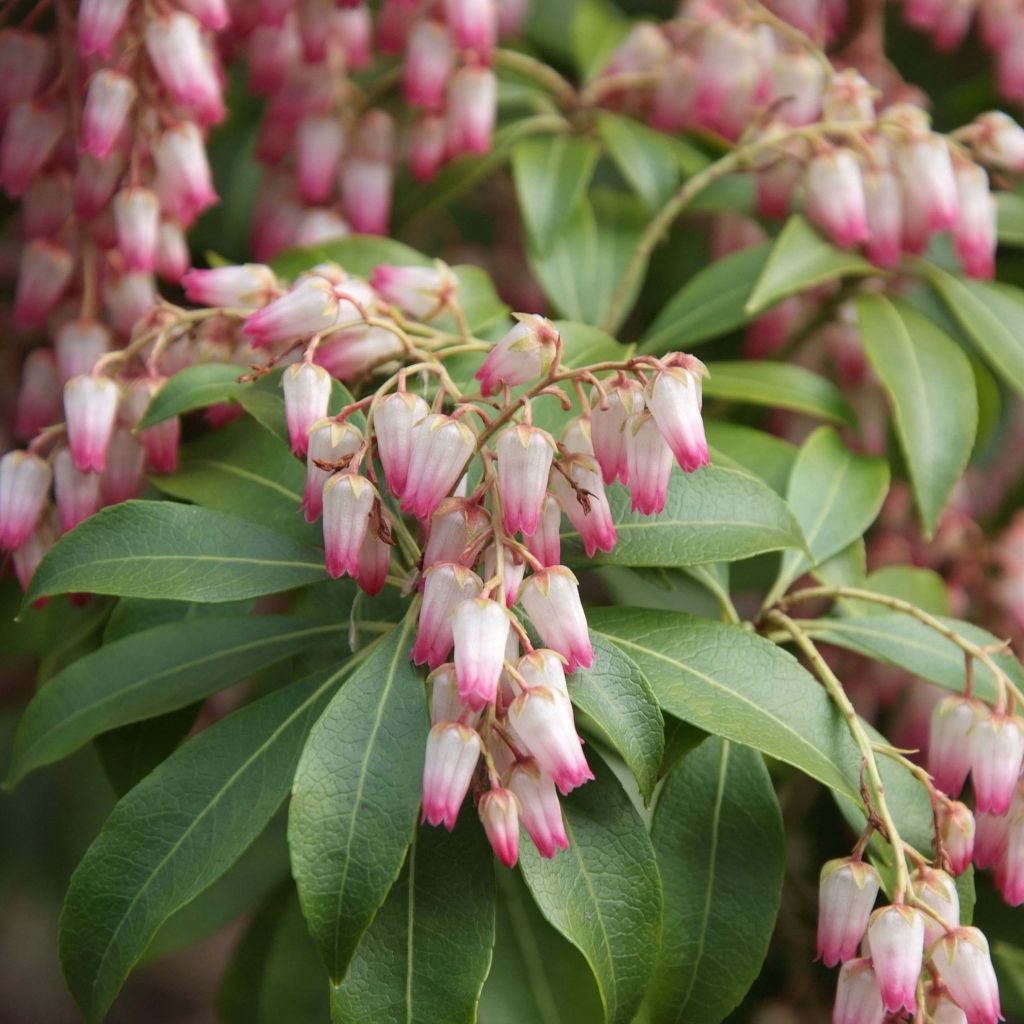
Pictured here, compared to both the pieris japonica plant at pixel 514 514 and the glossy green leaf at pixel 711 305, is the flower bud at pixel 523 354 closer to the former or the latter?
the pieris japonica plant at pixel 514 514

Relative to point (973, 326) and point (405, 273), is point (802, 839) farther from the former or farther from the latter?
point (405, 273)

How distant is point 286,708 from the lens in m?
0.99

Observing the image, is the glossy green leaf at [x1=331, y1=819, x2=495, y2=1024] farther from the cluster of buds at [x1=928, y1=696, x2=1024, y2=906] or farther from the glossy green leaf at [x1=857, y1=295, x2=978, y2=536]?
the glossy green leaf at [x1=857, y1=295, x2=978, y2=536]

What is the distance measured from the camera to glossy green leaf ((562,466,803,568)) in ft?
3.25

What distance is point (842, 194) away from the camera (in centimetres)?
134

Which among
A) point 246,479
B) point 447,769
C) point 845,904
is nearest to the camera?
point 447,769

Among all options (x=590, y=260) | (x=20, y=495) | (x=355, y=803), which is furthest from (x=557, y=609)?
(x=590, y=260)

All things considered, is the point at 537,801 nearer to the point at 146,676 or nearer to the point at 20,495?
the point at 146,676

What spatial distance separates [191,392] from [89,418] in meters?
0.09

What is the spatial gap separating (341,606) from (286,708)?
5.4 inches

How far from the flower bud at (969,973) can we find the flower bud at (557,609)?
32 cm

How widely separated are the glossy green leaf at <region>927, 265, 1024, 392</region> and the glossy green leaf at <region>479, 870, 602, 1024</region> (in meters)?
0.70

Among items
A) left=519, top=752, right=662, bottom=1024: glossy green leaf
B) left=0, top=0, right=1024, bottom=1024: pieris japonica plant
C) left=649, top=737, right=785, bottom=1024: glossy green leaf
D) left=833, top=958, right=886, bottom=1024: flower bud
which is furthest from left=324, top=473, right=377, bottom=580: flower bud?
left=833, top=958, right=886, bottom=1024: flower bud

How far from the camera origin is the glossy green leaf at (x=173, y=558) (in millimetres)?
973
